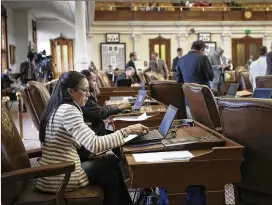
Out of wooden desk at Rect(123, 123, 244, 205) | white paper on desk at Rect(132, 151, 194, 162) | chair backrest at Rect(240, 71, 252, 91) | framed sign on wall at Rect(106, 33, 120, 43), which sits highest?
framed sign on wall at Rect(106, 33, 120, 43)

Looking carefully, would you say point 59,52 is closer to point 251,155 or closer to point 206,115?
point 206,115

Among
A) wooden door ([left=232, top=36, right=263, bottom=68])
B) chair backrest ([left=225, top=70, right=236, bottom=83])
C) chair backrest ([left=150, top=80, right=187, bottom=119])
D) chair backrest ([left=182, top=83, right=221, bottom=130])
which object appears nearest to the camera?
chair backrest ([left=182, top=83, right=221, bottom=130])

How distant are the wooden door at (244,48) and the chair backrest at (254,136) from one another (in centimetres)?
1725

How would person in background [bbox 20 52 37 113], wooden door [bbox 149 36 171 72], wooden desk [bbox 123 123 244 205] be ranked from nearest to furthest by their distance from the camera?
wooden desk [bbox 123 123 244 205]
person in background [bbox 20 52 37 113]
wooden door [bbox 149 36 171 72]

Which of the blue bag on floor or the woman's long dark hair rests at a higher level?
the woman's long dark hair

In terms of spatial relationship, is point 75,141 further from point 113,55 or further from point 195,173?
point 113,55

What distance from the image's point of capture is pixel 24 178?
6.43 feet

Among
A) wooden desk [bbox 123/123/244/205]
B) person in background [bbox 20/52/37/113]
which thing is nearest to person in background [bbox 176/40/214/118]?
wooden desk [bbox 123/123/244/205]

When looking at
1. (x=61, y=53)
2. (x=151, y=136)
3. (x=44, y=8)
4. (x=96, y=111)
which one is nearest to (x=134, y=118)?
(x=96, y=111)

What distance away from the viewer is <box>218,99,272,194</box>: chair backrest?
1.94 metres

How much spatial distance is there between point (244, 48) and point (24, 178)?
18031 millimetres

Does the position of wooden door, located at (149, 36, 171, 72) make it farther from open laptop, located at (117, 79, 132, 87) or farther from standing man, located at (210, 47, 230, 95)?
open laptop, located at (117, 79, 132, 87)

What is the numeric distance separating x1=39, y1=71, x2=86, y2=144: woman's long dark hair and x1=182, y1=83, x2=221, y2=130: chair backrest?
1.37 m

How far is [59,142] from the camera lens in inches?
89.1
